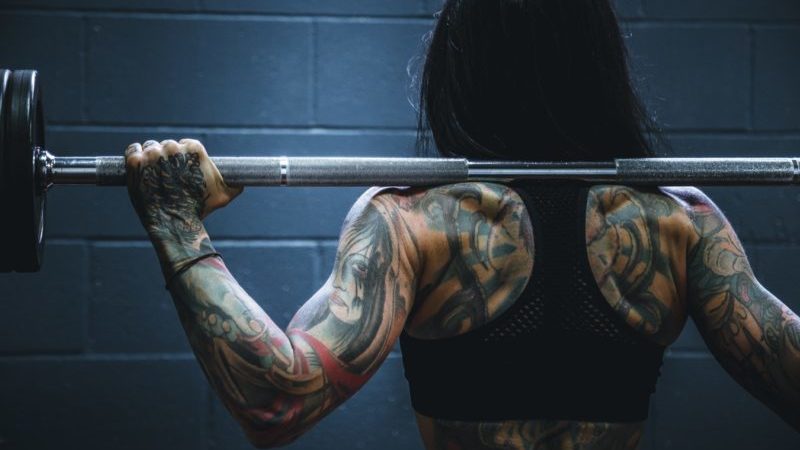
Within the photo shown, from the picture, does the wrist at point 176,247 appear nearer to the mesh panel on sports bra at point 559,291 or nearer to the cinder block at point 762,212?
the mesh panel on sports bra at point 559,291

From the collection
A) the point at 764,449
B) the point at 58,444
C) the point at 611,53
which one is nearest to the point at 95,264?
the point at 58,444

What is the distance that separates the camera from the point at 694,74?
257cm

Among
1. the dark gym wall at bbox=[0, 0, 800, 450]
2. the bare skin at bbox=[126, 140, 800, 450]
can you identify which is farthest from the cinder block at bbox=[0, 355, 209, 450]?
the bare skin at bbox=[126, 140, 800, 450]

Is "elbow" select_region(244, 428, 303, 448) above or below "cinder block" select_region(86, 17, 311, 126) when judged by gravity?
below

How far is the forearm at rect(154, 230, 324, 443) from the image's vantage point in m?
1.15

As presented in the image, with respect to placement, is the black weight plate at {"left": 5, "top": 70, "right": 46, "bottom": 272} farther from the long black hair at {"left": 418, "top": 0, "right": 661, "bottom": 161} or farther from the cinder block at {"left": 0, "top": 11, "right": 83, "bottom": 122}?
the cinder block at {"left": 0, "top": 11, "right": 83, "bottom": 122}

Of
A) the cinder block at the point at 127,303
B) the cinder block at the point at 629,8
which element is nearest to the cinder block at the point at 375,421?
the cinder block at the point at 127,303

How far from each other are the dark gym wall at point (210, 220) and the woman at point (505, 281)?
1.15 meters

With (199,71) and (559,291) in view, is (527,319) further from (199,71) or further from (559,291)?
(199,71)

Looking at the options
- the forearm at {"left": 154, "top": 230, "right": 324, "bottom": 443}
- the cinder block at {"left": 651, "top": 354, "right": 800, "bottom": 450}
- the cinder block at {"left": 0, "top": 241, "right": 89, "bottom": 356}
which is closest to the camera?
the forearm at {"left": 154, "top": 230, "right": 324, "bottom": 443}

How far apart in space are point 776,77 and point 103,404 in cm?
208

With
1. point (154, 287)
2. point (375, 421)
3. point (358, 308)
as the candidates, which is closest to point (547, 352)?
point (358, 308)

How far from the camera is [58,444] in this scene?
2.44m

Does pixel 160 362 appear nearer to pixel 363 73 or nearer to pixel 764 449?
pixel 363 73
